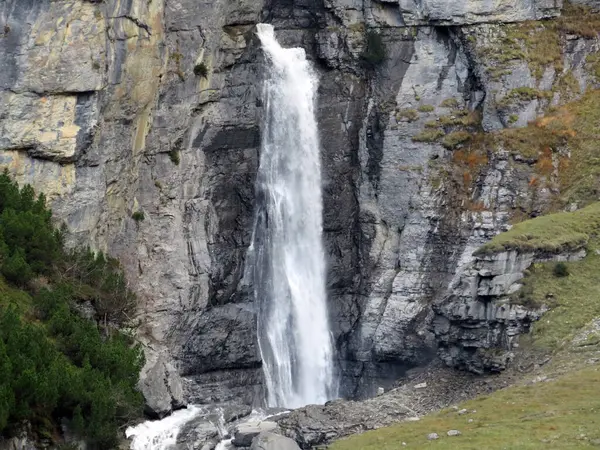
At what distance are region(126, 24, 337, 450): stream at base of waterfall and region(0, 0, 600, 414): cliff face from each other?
0.88 meters

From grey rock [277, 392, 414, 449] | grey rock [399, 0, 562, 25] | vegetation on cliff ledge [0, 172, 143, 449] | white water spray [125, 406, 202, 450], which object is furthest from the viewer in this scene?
grey rock [399, 0, 562, 25]

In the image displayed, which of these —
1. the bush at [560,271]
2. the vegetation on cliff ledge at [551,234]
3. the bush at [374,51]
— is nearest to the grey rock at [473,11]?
the bush at [374,51]

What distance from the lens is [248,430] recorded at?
2235 inches

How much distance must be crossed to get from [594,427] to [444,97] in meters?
36.9

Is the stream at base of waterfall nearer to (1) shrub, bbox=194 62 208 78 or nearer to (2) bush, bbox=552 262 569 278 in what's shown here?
(1) shrub, bbox=194 62 208 78

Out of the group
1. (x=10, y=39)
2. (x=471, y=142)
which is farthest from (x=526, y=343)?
(x=10, y=39)

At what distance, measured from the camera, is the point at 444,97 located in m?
76.1

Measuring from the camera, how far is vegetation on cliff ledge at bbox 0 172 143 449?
4691 centimetres

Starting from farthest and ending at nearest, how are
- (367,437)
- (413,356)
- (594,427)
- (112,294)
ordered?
(413,356) → (112,294) → (367,437) → (594,427)

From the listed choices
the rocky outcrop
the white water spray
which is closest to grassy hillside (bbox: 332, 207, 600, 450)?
the rocky outcrop

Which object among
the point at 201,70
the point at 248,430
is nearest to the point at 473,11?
the point at 201,70

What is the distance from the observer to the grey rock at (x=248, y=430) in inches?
2186

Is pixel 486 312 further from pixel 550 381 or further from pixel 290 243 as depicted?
pixel 290 243

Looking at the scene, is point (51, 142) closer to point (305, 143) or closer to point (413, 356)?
point (305, 143)
